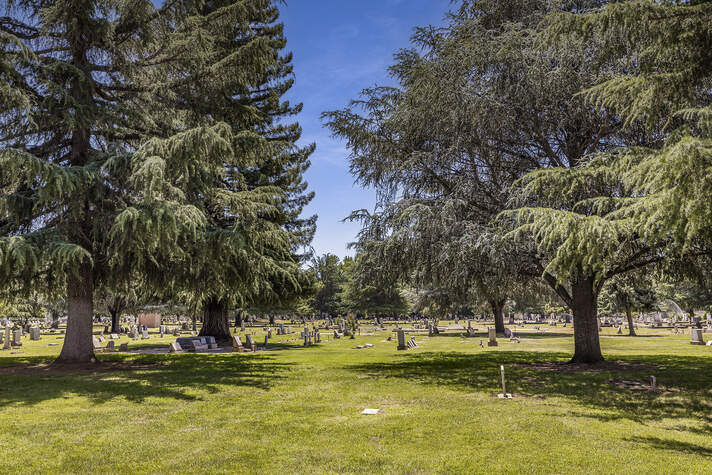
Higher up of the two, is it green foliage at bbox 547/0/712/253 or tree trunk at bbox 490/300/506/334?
green foliage at bbox 547/0/712/253

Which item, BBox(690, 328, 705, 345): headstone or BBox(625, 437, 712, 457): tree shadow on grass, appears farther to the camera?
BBox(690, 328, 705, 345): headstone

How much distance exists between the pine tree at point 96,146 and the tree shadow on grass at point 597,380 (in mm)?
7740

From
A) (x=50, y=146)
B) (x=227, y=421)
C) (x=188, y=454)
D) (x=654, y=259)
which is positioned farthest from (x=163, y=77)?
(x=654, y=259)

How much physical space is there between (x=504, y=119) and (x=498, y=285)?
4809mm

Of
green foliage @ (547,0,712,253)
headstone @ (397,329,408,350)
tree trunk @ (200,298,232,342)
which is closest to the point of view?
green foliage @ (547,0,712,253)

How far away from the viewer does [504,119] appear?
1304 cm

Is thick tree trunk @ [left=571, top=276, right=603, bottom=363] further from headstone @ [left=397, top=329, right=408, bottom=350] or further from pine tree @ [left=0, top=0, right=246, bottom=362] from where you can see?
pine tree @ [left=0, top=0, right=246, bottom=362]

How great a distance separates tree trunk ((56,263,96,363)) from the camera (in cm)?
1375

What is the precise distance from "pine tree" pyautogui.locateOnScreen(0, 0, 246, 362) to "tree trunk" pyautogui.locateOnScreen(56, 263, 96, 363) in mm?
31

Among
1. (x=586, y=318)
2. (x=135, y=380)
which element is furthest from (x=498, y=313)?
(x=135, y=380)

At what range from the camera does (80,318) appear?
13961 millimetres

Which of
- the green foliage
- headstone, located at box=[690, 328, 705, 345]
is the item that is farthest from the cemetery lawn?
headstone, located at box=[690, 328, 705, 345]

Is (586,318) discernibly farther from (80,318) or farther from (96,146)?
(96,146)

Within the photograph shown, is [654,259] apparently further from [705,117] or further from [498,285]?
[705,117]
